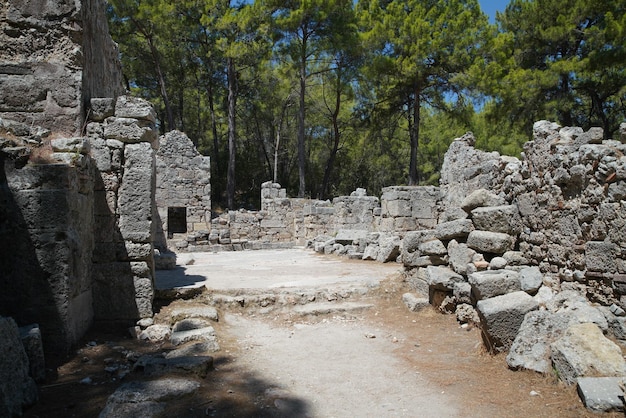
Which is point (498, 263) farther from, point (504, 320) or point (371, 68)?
point (371, 68)

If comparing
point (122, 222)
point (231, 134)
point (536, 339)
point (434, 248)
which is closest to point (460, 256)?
point (434, 248)

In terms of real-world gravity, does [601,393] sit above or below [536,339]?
below

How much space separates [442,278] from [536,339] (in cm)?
200

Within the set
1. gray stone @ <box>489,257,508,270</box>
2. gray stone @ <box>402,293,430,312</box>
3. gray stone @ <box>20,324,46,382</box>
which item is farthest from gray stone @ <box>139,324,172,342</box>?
gray stone @ <box>489,257,508,270</box>

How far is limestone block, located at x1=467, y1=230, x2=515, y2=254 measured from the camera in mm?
5770

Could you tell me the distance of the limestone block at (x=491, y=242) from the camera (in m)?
5.77

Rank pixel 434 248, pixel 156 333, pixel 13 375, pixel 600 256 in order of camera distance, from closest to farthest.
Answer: pixel 13 375 < pixel 600 256 < pixel 156 333 < pixel 434 248

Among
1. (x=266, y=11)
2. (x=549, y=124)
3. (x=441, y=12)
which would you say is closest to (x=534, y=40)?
(x=441, y=12)

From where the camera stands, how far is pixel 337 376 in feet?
13.7

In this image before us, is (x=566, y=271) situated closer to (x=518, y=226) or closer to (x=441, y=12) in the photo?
(x=518, y=226)

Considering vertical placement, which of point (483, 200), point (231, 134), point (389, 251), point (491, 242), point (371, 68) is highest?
point (371, 68)

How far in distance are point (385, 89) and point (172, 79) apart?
1248cm

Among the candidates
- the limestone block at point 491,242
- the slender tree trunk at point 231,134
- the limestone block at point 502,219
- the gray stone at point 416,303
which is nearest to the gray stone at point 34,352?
the gray stone at point 416,303

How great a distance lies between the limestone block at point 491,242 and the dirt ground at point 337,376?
0.98 m
